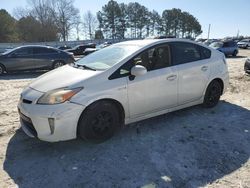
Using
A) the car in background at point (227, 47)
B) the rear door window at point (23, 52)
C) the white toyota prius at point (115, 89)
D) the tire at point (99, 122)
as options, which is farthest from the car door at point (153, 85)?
the car in background at point (227, 47)

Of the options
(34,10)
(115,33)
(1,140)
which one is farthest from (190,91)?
(115,33)

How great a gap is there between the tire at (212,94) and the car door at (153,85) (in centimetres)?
104

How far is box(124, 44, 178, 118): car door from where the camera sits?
4.25 meters

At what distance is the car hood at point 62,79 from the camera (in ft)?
12.6

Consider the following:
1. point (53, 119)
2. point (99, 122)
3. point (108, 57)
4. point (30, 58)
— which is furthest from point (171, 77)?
point (30, 58)

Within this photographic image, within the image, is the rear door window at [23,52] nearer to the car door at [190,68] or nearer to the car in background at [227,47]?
the car door at [190,68]

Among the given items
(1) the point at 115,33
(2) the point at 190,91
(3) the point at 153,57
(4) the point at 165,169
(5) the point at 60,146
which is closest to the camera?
(4) the point at 165,169

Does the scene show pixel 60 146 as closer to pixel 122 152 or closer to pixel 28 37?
pixel 122 152

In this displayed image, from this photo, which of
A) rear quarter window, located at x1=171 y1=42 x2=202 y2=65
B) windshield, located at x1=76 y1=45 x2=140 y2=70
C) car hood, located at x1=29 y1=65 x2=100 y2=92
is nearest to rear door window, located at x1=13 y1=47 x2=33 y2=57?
windshield, located at x1=76 y1=45 x2=140 y2=70

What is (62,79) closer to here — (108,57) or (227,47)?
(108,57)

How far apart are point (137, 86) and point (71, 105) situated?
1138mm

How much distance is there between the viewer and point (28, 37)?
61031 mm

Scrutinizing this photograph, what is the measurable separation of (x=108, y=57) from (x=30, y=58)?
27.7 ft

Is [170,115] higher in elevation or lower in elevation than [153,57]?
lower
